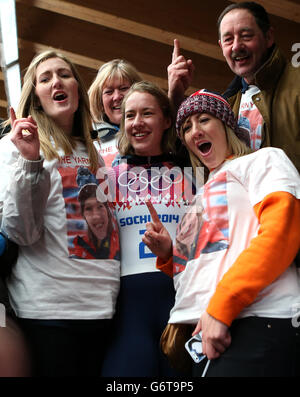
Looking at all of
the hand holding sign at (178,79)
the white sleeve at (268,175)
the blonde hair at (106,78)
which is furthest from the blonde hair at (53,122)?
the white sleeve at (268,175)

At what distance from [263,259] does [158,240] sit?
38 centimetres

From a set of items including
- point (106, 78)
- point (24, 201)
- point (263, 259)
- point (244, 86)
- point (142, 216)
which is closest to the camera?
point (263, 259)

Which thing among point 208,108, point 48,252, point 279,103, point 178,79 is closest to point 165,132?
point 178,79

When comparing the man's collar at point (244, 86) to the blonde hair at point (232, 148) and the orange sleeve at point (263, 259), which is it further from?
the orange sleeve at point (263, 259)

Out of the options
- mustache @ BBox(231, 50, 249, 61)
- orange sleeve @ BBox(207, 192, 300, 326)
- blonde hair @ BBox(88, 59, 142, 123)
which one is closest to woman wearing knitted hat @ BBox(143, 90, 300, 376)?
orange sleeve @ BBox(207, 192, 300, 326)

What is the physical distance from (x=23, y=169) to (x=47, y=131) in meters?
0.33

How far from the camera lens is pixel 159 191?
191 cm

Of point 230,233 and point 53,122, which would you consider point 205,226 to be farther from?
point 53,122

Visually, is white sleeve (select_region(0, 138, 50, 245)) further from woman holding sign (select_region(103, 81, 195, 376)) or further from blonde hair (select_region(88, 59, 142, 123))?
blonde hair (select_region(88, 59, 142, 123))

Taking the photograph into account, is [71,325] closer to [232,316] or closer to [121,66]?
[232,316]

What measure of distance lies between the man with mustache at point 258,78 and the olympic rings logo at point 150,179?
0.32 m

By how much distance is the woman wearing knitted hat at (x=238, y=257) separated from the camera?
133 cm

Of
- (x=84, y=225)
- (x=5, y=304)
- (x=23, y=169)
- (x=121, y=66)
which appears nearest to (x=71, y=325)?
(x=5, y=304)

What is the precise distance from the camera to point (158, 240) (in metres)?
1.62
